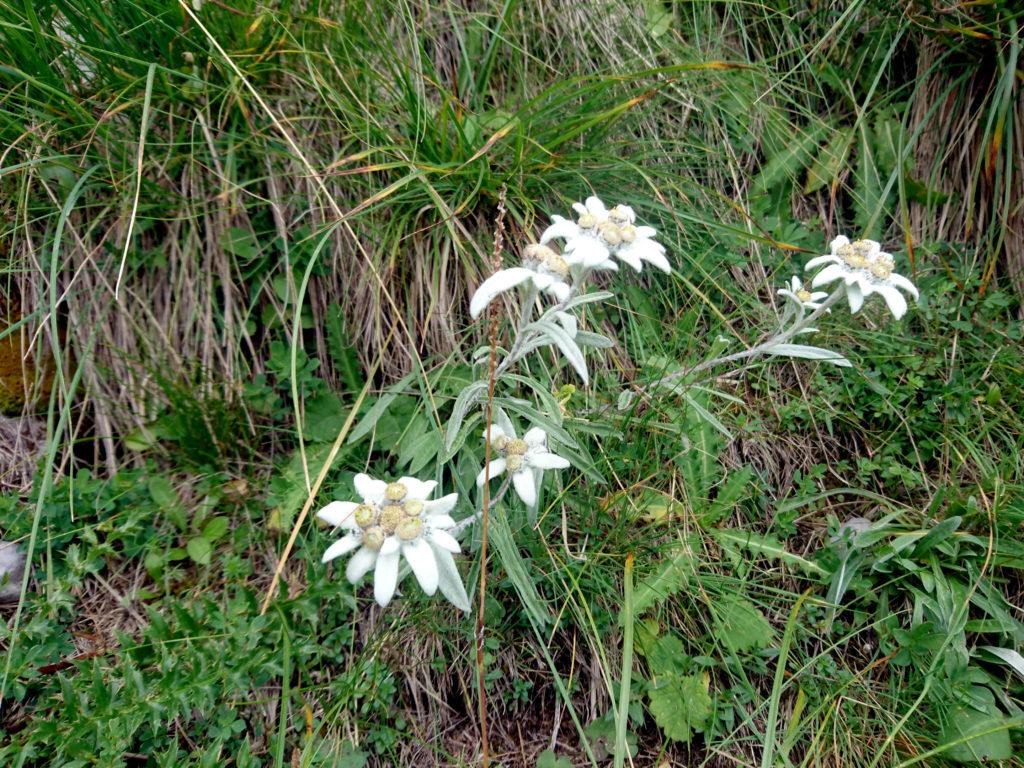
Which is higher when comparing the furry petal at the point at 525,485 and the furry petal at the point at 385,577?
the furry petal at the point at 385,577

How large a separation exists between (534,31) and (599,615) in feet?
6.88

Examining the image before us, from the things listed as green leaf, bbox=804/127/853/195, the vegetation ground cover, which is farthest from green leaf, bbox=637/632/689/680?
green leaf, bbox=804/127/853/195

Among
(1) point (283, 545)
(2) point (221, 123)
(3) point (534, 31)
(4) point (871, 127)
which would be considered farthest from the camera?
(4) point (871, 127)

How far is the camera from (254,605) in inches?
62.1

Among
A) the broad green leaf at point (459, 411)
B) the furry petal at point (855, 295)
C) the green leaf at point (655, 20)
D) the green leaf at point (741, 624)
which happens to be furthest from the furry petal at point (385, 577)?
the green leaf at point (655, 20)

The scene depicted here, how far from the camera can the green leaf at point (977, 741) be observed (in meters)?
1.70

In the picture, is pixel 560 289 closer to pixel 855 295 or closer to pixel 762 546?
pixel 855 295

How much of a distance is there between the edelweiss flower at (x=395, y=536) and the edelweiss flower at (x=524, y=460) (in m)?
0.20

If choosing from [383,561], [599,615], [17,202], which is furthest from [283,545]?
[17,202]

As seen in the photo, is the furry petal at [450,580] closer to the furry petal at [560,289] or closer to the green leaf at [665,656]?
the furry petal at [560,289]

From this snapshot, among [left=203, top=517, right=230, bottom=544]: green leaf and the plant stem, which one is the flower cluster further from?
[left=203, top=517, right=230, bottom=544]: green leaf

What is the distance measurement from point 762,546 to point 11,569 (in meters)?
2.20

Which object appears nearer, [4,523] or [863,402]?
[4,523]

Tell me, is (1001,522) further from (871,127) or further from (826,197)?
(871,127)
